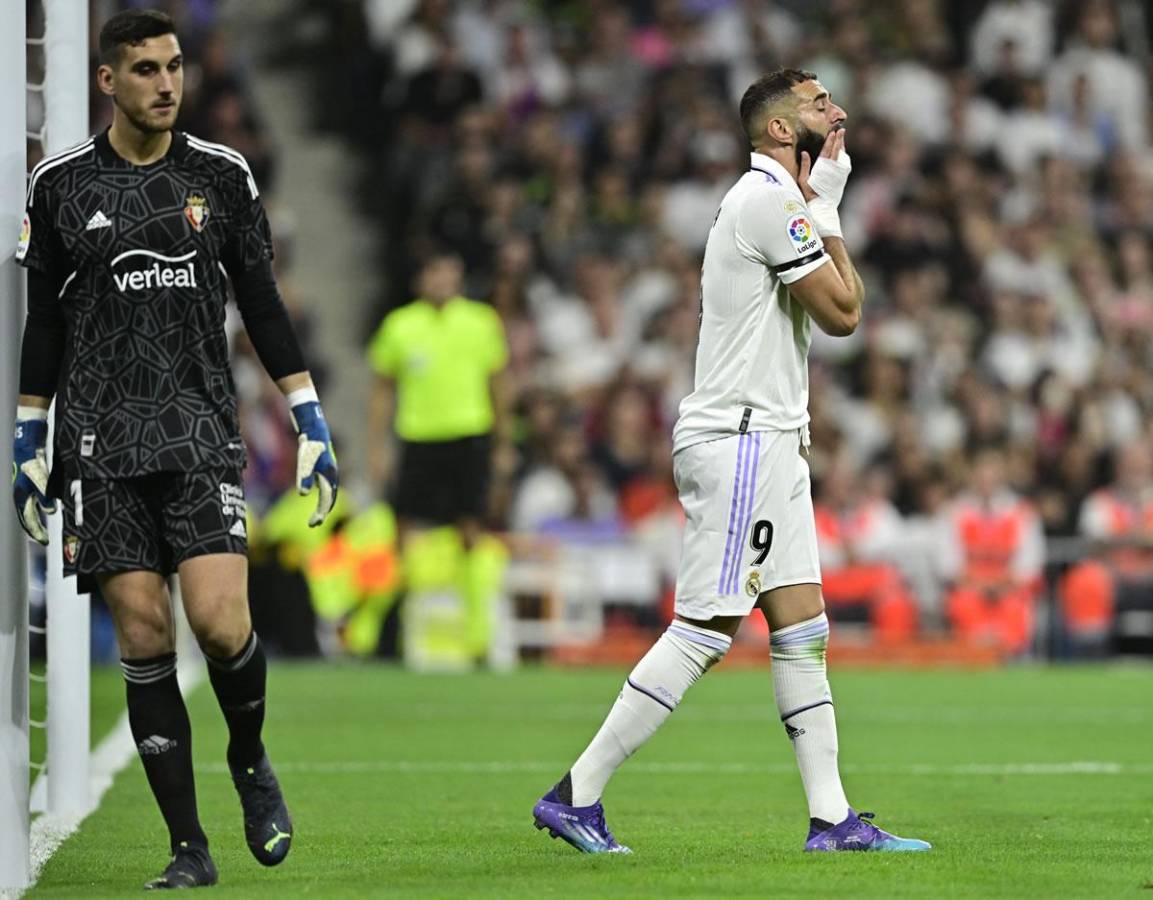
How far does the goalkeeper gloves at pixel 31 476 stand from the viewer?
19.6ft

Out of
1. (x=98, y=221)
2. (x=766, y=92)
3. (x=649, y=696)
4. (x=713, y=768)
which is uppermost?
(x=766, y=92)

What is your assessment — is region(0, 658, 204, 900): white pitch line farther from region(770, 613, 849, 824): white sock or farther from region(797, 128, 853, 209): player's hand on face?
region(797, 128, 853, 209): player's hand on face

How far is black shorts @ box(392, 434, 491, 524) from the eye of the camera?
15523 millimetres

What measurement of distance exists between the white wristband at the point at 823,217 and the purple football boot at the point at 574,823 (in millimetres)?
1716

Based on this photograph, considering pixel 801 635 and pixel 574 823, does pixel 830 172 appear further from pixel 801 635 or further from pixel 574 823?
pixel 574 823

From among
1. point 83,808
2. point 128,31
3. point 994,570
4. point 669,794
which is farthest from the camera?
point 994,570

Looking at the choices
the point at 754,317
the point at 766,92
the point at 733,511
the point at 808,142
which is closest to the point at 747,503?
the point at 733,511

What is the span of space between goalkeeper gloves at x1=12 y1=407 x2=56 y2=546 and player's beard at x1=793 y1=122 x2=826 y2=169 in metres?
2.28

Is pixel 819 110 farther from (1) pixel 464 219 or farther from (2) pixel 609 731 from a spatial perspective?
(1) pixel 464 219

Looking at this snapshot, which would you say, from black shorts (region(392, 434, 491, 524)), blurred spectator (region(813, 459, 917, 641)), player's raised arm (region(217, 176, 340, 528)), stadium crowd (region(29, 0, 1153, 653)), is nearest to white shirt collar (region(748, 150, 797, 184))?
player's raised arm (region(217, 176, 340, 528))

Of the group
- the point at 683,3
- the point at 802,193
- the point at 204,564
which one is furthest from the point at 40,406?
the point at 683,3

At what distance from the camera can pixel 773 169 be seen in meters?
6.65

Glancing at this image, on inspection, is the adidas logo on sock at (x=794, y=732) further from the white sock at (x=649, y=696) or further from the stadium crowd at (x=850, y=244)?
the stadium crowd at (x=850, y=244)

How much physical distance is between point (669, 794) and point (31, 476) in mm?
3331
